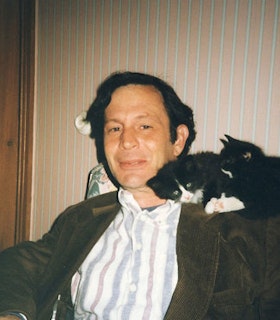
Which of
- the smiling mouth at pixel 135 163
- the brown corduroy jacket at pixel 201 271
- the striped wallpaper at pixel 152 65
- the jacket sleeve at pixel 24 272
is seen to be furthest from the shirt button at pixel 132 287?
the striped wallpaper at pixel 152 65

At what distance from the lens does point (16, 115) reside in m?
2.08

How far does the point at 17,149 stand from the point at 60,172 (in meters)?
0.40

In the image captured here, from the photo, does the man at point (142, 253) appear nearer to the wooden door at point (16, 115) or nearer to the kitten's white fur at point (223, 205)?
the kitten's white fur at point (223, 205)

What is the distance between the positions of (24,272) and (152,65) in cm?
133

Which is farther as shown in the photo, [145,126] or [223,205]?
[145,126]

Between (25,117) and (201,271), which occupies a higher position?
(25,117)

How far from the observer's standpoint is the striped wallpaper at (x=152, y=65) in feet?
4.55

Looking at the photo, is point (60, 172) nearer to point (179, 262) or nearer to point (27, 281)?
point (27, 281)

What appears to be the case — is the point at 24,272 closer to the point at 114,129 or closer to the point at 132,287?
the point at 132,287

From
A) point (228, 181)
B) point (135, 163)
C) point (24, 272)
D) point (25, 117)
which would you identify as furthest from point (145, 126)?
point (25, 117)

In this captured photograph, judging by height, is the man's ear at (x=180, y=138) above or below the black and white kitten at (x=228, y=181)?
above

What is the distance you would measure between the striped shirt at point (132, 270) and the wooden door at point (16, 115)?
1.17m

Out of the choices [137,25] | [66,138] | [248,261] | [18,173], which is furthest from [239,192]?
[18,173]

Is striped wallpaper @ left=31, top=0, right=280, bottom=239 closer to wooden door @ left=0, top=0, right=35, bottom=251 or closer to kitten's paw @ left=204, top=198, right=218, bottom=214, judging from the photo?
wooden door @ left=0, top=0, right=35, bottom=251
